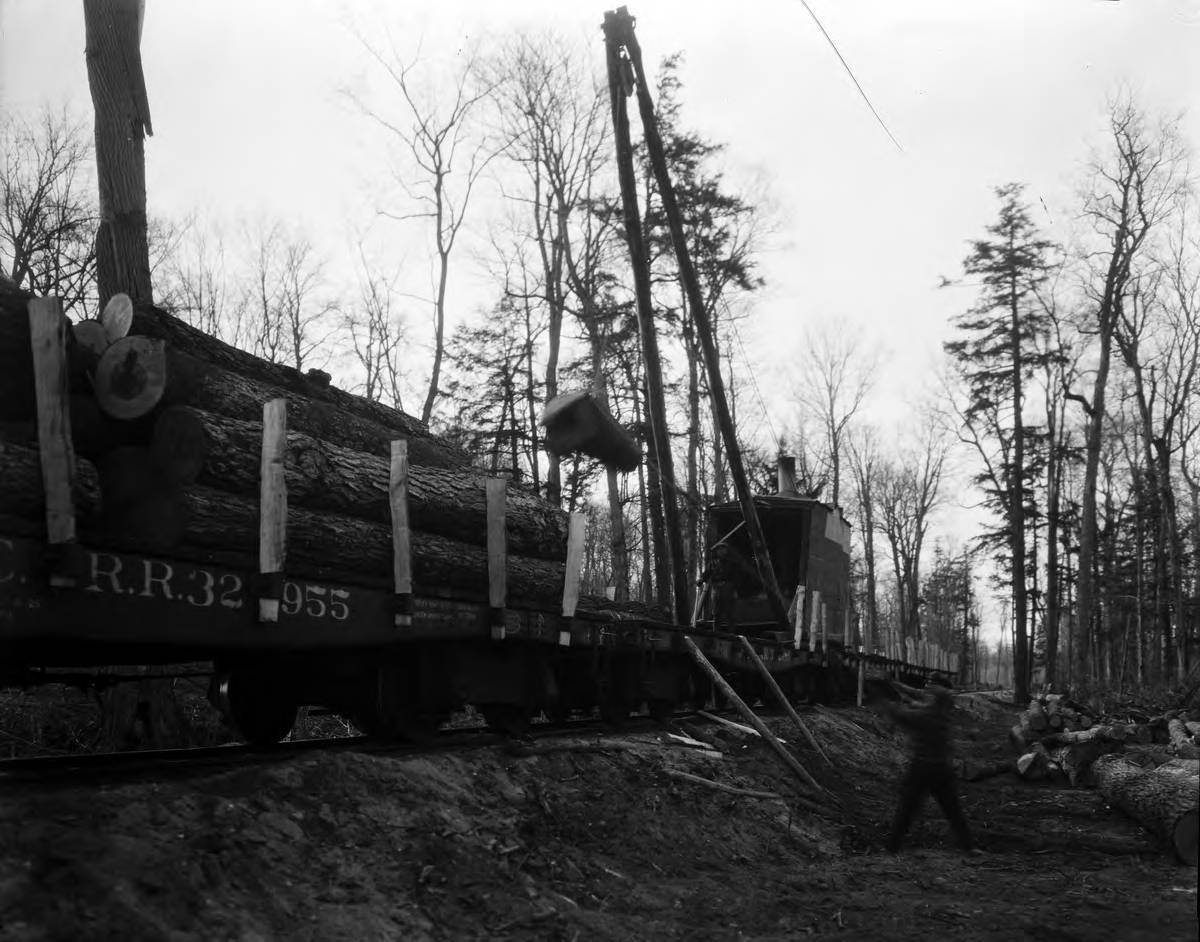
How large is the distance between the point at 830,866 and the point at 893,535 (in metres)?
43.6

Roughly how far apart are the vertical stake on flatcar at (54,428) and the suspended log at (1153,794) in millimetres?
7770

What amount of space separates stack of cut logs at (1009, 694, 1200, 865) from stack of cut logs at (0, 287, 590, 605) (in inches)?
209

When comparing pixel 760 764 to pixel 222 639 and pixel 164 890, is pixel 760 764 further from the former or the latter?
pixel 164 890

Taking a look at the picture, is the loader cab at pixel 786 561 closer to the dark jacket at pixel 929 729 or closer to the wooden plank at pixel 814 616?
the wooden plank at pixel 814 616

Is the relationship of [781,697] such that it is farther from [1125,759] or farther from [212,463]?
[212,463]

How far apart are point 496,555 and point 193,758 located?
8.05ft

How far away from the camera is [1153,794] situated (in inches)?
365

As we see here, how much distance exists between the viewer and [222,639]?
17.3 ft

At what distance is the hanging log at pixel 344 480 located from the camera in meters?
5.28

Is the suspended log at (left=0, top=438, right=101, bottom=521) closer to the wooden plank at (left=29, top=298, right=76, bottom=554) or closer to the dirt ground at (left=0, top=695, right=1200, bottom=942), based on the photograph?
the wooden plank at (left=29, top=298, right=76, bottom=554)

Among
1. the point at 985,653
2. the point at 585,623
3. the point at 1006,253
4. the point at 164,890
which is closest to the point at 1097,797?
the point at 585,623

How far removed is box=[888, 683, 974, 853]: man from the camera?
26.0 feet

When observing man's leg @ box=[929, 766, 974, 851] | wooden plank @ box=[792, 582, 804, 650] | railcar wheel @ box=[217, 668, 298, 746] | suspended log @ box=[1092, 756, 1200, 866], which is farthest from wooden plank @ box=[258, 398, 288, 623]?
wooden plank @ box=[792, 582, 804, 650]

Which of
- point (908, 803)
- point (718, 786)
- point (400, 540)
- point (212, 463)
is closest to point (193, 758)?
point (400, 540)
